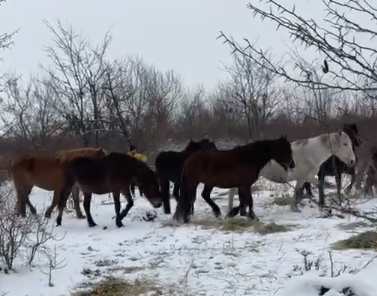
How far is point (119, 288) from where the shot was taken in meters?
5.71

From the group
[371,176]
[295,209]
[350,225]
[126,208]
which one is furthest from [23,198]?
[371,176]

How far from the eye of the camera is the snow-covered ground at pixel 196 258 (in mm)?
5582

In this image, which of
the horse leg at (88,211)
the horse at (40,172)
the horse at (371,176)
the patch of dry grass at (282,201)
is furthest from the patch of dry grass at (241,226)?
the horse at (371,176)

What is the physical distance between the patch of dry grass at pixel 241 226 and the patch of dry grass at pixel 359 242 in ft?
4.85

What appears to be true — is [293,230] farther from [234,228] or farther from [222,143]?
[222,143]

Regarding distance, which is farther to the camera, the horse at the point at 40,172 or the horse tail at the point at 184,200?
the horse at the point at 40,172

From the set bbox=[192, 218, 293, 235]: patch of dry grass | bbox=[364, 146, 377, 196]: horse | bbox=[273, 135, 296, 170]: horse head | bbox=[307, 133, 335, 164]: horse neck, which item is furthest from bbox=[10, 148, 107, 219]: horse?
bbox=[364, 146, 377, 196]: horse

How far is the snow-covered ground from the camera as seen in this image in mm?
5582

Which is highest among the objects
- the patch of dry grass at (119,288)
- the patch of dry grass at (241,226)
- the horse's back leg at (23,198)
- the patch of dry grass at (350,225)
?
the horse's back leg at (23,198)

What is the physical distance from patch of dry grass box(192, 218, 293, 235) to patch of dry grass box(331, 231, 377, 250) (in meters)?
1.48

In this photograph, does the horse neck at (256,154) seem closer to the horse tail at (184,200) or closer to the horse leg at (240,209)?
the horse leg at (240,209)

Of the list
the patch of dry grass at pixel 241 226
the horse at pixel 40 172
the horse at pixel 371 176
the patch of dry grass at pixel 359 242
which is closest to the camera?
the patch of dry grass at pixel 359 242

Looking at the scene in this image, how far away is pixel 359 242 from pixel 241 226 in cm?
241

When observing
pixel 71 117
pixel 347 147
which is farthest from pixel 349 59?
pixel 71 117
